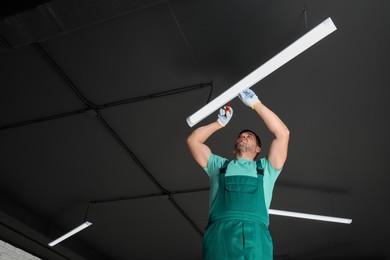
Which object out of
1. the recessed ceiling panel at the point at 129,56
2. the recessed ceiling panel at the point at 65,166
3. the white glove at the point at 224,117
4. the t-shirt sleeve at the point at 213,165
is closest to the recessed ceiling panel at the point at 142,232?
the recessed ceiling panel at the point at 65,166

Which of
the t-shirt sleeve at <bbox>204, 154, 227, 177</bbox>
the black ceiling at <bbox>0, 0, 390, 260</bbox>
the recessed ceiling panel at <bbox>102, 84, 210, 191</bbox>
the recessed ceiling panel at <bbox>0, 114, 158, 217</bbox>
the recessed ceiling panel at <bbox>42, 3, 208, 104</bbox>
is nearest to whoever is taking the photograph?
the t-shirt sleeve at <bbox>204, 154, 227, 177</bbox>

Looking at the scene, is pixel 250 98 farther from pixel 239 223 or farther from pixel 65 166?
pixel 65 166

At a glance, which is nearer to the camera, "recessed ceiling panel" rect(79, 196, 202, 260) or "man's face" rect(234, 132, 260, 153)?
"man's face" rect(234, 132, 260, 153)

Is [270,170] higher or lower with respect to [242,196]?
higher

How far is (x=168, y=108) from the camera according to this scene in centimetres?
388

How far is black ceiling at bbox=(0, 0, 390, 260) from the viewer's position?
2.97m

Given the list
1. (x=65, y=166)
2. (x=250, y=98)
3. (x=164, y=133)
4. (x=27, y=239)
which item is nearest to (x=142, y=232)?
(x=27, y=239)

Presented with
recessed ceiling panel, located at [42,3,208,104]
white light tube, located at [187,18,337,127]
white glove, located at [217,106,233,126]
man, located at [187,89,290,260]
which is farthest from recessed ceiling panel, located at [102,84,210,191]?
man, located at [187,89,290,260]

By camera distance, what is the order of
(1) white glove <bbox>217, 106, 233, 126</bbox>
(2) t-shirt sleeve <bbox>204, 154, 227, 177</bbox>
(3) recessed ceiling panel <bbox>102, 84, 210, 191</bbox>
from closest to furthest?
(2) t-shirt sleeve <bbox>204, 154, 227, 177</bbox> < (1) white glove <bbox>217, 106, 233, 126</bbox> < (3) recessed ceiling panel <bbox>102, 84, 210, 191</bbox>

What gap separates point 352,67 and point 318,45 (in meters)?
0.45

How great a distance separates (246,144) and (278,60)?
1.74 feet

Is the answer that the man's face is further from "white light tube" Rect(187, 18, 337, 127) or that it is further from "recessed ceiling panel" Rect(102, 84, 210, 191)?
"recessed ceiling panel" Rect(102, 84, 210, 191)

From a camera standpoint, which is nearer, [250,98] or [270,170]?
[270,170]

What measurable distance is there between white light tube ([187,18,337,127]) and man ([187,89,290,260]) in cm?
9
